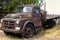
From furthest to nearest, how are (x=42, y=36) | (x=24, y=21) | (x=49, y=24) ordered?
(x=49, y=24)
(x=42, y=36)
(x=24, y=21)

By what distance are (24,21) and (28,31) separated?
29.0 inches

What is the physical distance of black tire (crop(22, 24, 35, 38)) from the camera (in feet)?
35.5

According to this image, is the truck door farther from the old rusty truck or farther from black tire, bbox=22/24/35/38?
black tire, bbox=22/24/35/38

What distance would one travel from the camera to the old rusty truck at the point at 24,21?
10564mm

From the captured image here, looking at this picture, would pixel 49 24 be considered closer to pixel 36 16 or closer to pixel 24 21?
pixel 36 16

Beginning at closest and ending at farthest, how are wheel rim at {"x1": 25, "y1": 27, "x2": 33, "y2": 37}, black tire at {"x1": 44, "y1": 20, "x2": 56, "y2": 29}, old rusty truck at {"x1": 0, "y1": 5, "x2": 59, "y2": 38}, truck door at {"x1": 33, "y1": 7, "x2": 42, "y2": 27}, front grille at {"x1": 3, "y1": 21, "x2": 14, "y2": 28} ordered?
old rusty truck at {"x1": 0, "y1": 5, "x2": 59, "y2": 38} → front grille at {"x1": 3, "y1": 21, "x2": 14, "y2": 28} → wheel rim at {"x1": 25, "y1": 27, "x2": 33, "y2": 37} → truck door at {"x1": 33, "y1": 7, "x2": 42, "y2": 27} → black tire at {"x1": 44, "y1": 20, "x2": 56, "y2": 29}

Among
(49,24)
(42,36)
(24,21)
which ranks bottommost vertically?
(42,36)

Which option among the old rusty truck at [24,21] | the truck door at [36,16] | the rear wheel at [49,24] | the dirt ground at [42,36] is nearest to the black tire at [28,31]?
the old rusty truck at [24,21]

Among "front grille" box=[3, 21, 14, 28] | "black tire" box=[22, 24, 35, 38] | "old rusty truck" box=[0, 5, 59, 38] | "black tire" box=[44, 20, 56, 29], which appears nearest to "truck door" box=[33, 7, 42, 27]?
"old rusty truck" box=[0, 5, 59, 38]

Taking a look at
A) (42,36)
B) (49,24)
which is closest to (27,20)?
(42,36)

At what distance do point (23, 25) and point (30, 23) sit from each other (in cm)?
73

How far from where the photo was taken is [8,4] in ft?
61.4

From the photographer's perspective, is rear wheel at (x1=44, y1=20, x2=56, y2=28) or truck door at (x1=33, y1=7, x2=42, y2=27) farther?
rear wheel at (x1=44, y1=20, x2=56, y2=28)

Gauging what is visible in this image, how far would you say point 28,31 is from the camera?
11.1 meters
